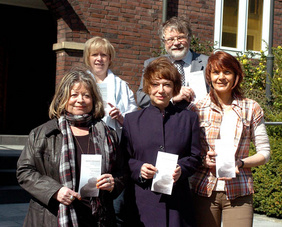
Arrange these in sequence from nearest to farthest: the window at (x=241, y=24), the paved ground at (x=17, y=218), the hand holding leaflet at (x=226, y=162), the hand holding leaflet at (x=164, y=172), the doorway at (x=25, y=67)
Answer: the hand holding leaflet at (x=164, y=172) < the hand holding leaflet at (x=226, y=162) < the paved ground at (x=17, y=218) < the window at (x=241, y=24) < the doorway at (x=25, y=67)

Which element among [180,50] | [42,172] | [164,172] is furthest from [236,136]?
[42,172]

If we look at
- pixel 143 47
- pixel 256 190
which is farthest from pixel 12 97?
pixel 256 190

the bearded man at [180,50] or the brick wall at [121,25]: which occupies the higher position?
the brick wall at [121,25]

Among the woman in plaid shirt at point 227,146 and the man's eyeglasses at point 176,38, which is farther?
the man's eyeglasses at point 176,38

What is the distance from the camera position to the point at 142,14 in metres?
11.2

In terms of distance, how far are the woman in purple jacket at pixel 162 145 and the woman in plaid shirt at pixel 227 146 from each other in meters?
0.11

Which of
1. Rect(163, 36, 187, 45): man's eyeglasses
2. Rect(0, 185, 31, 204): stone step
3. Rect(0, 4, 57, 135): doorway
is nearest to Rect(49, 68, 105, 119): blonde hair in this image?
Rect(163, 36, 187, 45): man's eyeglasses

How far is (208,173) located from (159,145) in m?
0.43

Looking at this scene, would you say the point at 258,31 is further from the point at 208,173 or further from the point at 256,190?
the point at 208,173

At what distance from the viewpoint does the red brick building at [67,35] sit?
412 inches

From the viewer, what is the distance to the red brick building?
10.5 meters

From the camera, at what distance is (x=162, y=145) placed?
3.48 metres

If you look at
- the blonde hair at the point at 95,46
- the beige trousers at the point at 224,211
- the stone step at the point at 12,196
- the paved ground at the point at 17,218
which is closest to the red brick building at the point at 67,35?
the stone step at the point at 12,196

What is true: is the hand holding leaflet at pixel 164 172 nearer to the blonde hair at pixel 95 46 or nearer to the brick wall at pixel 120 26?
the blonde hair at pixel 95 46
